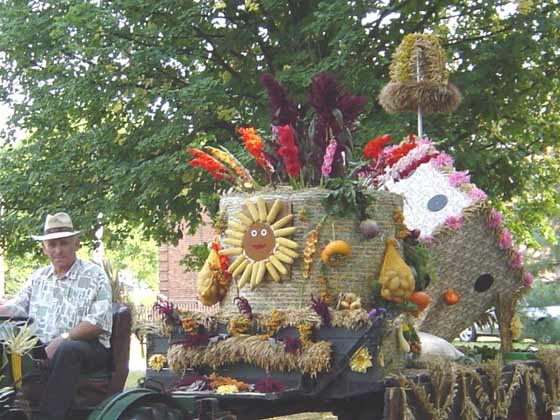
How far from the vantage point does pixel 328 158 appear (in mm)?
7293

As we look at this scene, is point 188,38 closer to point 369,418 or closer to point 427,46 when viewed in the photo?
point 427,46

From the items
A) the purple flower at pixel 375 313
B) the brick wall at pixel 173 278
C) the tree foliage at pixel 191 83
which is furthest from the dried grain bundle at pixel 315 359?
the brick wall at pixel 173 278

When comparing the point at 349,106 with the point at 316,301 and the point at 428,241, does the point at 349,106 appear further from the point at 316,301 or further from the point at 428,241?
the point at 428,241

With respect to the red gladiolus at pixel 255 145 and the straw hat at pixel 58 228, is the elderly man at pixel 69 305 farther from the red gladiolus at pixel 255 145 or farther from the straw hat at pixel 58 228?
the red gladiolus at pixel 255 145

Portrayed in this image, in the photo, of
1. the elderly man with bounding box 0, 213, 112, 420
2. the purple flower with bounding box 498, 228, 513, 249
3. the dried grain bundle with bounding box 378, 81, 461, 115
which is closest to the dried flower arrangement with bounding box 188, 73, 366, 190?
the elderly man with bounding box 0, 213, 112, 420

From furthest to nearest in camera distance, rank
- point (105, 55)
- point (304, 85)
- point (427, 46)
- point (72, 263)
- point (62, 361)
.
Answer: point (105, 55), point (304, 85), point (427, 46), point (72, 263), point (62, 361)

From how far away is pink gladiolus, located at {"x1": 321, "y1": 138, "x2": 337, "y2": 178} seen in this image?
7.29 meters

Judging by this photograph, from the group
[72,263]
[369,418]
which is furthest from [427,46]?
[72,263]

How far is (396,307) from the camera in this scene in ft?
24.1

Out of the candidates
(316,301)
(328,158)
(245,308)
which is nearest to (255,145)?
(328,158)

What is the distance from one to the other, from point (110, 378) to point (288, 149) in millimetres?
2089

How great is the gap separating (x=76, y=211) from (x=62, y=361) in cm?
850

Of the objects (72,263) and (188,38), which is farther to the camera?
(188,38)

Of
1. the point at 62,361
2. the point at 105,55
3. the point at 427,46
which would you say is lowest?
the point at 62,361
